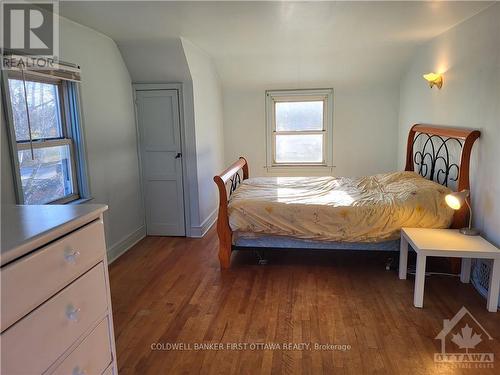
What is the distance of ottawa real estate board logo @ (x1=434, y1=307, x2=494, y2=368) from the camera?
6.78 feet

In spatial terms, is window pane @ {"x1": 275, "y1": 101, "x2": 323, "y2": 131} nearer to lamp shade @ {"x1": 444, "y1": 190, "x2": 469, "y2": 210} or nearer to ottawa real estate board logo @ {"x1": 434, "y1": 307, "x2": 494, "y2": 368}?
lamp shade @ {"x1": 444, "y1": 190, "x2": 469, "y2": 210}

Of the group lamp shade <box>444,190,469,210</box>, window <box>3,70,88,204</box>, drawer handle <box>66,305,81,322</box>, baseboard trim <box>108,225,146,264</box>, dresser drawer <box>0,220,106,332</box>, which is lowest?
baseboard trim <box>108,225,146,264</box>

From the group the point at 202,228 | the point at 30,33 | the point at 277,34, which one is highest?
the point at 277,34

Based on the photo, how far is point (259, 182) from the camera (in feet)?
13.5

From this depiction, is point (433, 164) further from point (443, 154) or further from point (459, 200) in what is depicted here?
point (459, 200)

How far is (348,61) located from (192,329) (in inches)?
152

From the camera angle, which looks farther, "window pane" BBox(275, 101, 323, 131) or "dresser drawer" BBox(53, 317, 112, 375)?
"window pane" BBox(275, 101, 323, 131)

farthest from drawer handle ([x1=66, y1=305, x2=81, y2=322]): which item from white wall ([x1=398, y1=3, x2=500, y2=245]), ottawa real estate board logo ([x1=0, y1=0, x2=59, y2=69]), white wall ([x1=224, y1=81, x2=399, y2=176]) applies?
white wall ([x1=224, y1=81, x2=399, y2=176])

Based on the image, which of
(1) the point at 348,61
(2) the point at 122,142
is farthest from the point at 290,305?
(1) the point at 348,61

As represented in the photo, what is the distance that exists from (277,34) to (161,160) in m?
1.90

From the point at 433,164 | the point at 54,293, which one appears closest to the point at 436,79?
the point at 433,164

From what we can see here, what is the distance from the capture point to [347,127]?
5.44m

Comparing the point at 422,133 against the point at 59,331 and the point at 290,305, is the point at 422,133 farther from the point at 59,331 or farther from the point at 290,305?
the point at 59,331

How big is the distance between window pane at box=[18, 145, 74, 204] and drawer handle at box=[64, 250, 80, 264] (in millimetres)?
1708
